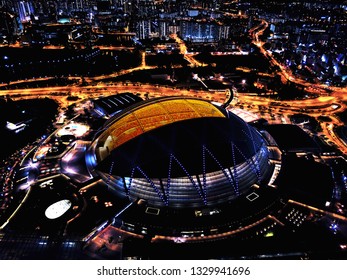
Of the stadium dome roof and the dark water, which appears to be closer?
the stadium dome roof

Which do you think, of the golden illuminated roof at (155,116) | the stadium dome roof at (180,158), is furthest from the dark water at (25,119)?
the golden illuminated roof at (155,116)

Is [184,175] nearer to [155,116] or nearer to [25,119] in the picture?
[155,116]

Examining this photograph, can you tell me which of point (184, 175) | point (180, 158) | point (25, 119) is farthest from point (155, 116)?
point (25, 119)

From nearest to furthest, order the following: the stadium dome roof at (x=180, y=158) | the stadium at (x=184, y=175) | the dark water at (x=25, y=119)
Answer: the stadium at (x=184, y=175)
the stadium dome roof at (x=180, y=158)
the dark water at (x=25, y=119)

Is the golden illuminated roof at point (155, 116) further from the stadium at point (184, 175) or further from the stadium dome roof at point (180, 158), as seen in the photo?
the stadium at point (184, 175)

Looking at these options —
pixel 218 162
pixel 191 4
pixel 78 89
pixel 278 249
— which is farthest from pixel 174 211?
pixel 191 4

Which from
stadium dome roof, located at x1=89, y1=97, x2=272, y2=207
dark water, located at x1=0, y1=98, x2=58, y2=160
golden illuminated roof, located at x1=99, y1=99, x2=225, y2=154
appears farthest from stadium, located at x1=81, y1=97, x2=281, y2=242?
dark water, located at x1=0, y1=98, x2=58, y2=160

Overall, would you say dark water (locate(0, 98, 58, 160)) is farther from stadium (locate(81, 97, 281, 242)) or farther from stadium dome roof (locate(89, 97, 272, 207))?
stadium (locate(81, 97, 281, 242))

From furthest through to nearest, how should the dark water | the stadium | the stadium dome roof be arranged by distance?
the dark water < the stadium dome roof < the stadium
